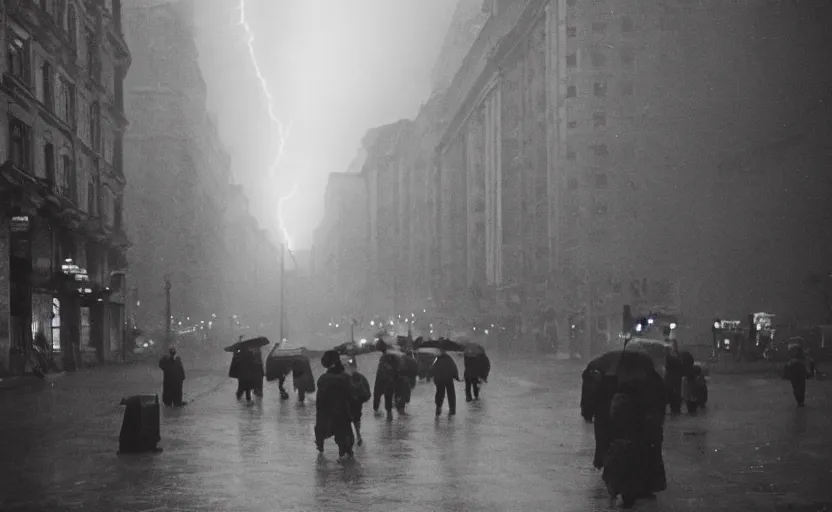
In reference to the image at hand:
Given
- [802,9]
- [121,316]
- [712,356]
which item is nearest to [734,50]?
[802,9]

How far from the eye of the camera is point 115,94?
65.5 metres

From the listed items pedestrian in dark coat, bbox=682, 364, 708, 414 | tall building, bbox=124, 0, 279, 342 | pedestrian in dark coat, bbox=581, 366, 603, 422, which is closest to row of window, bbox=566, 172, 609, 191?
tall building, bbox=124, 0, 279, 342

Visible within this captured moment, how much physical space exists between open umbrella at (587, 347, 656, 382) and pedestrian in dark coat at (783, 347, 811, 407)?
14.7m

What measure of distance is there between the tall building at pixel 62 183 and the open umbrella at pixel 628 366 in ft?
94.1

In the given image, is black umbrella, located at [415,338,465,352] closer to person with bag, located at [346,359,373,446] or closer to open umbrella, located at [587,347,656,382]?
person with bag, located at [346,359,373,446]

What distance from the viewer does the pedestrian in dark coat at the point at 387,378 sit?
24.9 m

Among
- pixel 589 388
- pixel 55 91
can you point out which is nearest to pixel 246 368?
pixel 589 388

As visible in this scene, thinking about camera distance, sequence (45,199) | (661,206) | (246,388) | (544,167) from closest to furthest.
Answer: (246,388)
(45,199)
(661,206)
(544,167)

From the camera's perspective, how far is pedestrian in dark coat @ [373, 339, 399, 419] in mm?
24891

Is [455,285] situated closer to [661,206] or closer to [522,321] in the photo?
[522,321]

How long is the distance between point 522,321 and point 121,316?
1863 inches

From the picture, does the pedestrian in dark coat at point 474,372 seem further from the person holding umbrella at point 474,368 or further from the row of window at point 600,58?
the row of window at point 600,58

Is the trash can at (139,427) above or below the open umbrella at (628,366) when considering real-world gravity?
below

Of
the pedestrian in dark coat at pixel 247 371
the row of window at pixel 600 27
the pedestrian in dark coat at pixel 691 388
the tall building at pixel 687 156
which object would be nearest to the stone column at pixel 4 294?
the pedestrian in dark coat at pixel 247 371
